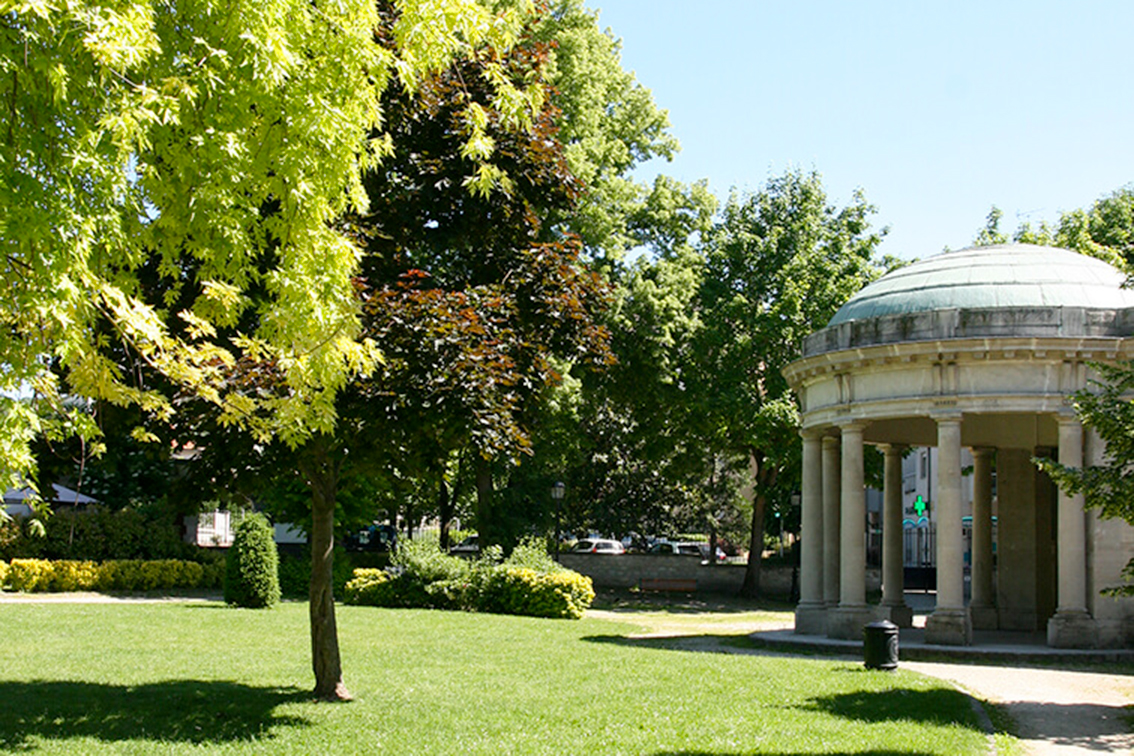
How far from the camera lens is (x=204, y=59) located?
8.47 m

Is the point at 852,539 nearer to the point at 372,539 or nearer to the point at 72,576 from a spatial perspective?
the point at 72,576

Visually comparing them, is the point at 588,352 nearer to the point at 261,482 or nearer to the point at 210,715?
the point at 261,482

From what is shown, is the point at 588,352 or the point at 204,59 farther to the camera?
the point at 588,352

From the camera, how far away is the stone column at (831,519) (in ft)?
80.5

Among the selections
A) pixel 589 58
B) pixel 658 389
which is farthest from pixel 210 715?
pixel 589 58

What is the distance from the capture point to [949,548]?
2152cm

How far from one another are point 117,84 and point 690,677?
37.6 ft

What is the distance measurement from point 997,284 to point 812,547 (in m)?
6.95

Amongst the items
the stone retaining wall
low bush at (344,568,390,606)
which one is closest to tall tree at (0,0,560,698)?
low bush at (344,568,390,606)

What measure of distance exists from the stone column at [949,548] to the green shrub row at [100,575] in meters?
22.7

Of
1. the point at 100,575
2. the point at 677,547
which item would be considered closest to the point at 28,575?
the point at 100,575

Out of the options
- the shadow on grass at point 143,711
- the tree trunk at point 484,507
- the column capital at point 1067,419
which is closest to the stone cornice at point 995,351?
the column capital at point 1067,419

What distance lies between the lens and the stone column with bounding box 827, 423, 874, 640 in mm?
22781

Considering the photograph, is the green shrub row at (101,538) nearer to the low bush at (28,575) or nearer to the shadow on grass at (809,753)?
the low bush at (28,575)
